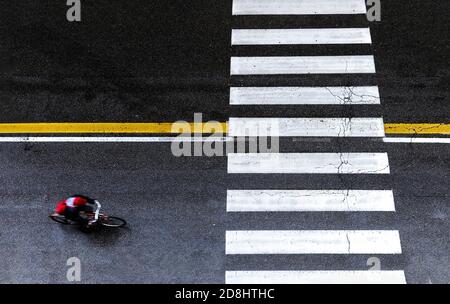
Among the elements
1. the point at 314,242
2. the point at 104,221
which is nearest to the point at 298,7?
the point at 314,242

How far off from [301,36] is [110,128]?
4830 mm

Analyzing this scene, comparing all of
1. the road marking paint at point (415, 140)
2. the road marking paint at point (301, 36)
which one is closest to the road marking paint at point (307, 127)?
the road marking paint at point (415, 140)

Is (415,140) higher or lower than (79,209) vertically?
higher

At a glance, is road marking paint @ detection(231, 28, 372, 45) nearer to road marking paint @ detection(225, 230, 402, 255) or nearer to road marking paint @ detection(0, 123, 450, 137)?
road marking paint @ detection(0, 123, 450, 137)

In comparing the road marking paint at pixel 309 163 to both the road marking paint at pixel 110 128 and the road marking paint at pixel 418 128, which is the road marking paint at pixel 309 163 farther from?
the road marking paint at pixel 110 128

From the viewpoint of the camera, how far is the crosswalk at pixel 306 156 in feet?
38.8

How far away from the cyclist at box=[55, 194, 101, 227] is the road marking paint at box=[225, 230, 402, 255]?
2.61 meters

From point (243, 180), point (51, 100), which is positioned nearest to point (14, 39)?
point (51, 100)

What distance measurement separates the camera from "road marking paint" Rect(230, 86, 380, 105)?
44.5 feet

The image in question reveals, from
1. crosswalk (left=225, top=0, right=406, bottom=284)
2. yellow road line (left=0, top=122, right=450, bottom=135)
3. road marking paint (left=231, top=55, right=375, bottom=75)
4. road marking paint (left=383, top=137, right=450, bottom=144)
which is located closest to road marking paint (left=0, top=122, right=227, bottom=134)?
yellow road line (left=0, top=122, right=450, bottom=135)

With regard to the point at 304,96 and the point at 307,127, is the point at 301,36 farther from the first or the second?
the point at 307,127

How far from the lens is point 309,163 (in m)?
12.8

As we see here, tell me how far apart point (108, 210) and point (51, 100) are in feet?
10.0

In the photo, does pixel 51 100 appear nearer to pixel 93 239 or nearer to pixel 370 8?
pixel 93 239
